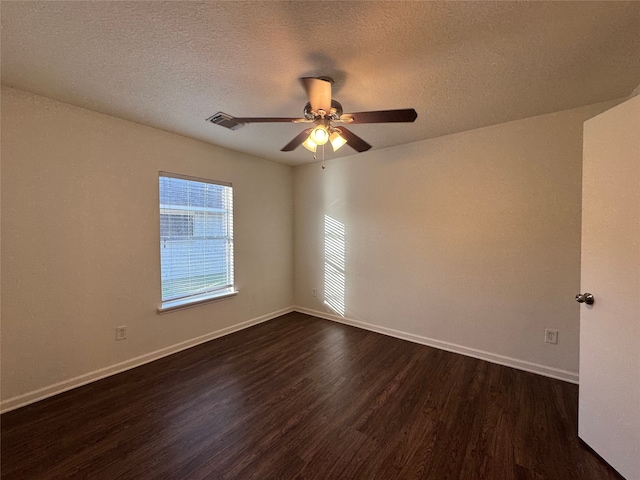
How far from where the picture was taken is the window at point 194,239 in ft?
9.15

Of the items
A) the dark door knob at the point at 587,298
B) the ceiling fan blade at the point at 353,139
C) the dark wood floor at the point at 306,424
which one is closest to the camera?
the dark wood floor at the point at 306,424

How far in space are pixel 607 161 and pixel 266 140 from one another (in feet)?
9.18

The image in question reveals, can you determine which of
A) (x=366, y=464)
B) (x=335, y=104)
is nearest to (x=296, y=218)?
(x=335, y=104)

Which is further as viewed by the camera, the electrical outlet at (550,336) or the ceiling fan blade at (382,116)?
the electrical outlet at (550,336)

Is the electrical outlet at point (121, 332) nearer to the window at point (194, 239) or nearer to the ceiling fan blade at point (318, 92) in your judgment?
the window at point (194, 239)

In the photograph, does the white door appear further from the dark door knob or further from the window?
the window

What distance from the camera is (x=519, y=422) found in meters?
1.76

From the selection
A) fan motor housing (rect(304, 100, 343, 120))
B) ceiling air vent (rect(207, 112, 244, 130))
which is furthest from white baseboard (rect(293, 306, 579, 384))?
ceiling air vent (rect(207, 112, 244, 130))

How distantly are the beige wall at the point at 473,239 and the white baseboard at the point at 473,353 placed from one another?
0.5 inches

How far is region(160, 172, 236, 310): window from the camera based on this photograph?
2.79 metres

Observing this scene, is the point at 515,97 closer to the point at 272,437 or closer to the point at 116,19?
the point at 116,19

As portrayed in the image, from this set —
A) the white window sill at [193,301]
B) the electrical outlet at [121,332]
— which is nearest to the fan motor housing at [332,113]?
the white window sill at [193,301]

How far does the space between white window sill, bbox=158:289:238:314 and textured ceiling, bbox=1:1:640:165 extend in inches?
75.7

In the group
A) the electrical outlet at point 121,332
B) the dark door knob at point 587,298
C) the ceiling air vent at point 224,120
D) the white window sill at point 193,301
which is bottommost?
the electrical outlet at point 121,332
